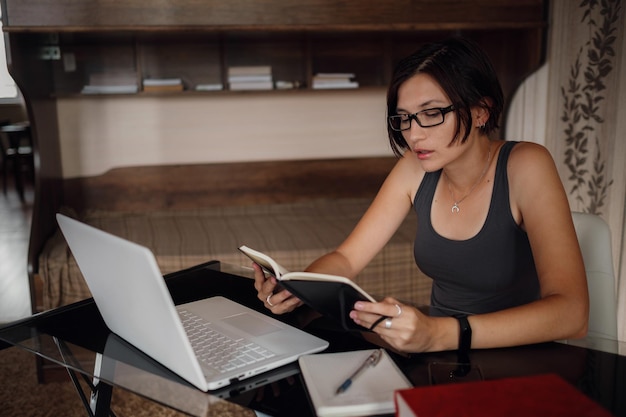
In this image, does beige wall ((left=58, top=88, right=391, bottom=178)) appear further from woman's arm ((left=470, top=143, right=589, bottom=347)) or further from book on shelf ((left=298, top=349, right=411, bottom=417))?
book on shelf ((left=298, top=349, right=411, bottom=417))

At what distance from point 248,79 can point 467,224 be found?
7.08 ft

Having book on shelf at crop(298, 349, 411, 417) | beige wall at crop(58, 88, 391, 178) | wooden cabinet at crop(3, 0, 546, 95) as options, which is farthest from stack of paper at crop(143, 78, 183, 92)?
book on shelf at crop(298, 349, 411, 417)

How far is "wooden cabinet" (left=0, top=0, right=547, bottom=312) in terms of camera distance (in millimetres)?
2738

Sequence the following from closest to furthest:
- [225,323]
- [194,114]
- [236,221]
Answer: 1. [225,323]
2. [236,221]
3. [194,114]

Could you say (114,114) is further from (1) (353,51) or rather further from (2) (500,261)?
(2) (500,261)

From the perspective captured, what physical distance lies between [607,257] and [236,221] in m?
2.15

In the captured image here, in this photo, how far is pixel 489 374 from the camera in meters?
1.00

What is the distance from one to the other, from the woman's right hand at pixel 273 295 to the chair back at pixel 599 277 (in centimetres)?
69

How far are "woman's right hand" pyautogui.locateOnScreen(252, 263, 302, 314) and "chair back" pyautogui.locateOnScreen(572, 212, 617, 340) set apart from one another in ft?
2.27

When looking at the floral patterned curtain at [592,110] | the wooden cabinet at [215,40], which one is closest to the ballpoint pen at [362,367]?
the floral patterned curtain at [592,110]

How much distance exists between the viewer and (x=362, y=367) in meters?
1.00

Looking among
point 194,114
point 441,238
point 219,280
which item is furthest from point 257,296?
point 194,114

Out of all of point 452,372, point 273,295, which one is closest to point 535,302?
point 452,372

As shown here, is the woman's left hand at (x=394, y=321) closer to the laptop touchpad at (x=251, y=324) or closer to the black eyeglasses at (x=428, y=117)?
the laptop touchpad at (x=251, y=324)
